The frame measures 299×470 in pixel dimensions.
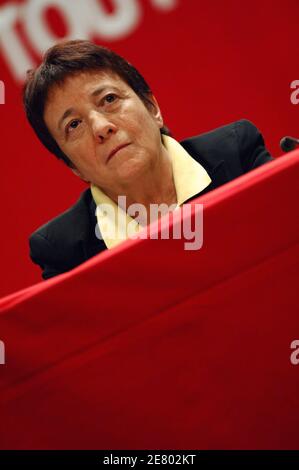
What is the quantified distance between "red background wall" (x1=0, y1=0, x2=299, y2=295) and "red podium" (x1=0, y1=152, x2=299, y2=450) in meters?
1.25

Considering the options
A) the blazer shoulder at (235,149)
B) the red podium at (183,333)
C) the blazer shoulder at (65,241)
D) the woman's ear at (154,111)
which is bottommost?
the red podium at (183,333)

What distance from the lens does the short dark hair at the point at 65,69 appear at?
48.0 inches

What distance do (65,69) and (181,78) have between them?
786 mm

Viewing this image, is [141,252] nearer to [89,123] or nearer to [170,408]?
[170,408]

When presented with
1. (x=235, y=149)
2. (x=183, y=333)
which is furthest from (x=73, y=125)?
(x=183, y=333)

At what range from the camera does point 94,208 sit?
4.21ft

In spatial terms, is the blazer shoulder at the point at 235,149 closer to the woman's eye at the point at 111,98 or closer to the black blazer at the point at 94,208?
the black blazer at the point at 94,208

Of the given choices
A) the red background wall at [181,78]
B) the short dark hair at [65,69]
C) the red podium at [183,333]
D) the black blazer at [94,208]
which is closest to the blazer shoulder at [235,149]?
the black blazer at [94,208]

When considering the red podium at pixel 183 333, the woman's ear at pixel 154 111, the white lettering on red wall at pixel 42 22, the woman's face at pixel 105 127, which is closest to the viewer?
the red podium at pixel 183 333

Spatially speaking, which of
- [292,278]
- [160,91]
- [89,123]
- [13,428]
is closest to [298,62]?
[160,91]

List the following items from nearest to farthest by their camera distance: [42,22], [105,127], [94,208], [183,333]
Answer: [183,333] < [105,127] < [94,208] < [42,22]

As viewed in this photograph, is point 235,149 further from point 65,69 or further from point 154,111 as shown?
point 65,69

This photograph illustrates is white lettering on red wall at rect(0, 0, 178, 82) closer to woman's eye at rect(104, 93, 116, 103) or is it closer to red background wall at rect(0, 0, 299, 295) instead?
red background wall at rect(0, 0, 299, 295)

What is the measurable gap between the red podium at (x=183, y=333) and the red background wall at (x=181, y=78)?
1250 mm
